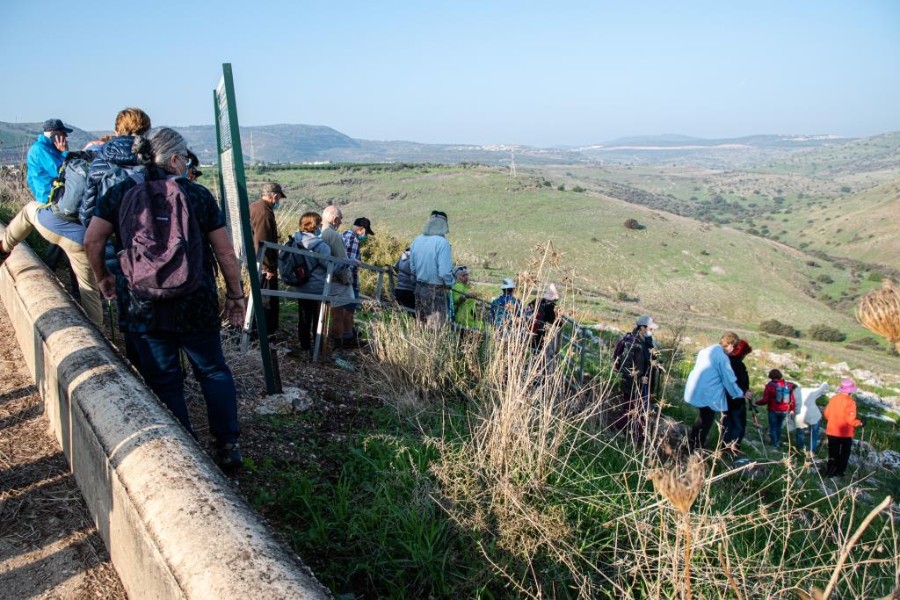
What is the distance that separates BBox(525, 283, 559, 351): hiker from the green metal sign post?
1.82 m

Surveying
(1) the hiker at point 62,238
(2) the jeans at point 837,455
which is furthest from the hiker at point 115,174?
(2) the jeans at point 837,455

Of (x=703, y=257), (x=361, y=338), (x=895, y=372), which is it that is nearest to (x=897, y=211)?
(x=703, y=257)

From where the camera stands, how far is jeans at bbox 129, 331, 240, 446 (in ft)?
10.6

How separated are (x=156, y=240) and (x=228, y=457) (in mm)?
1169

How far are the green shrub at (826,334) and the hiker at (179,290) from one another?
1469 inches

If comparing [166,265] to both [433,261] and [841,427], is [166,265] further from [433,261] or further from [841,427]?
[841,427]

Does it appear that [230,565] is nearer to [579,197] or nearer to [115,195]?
[115,195]

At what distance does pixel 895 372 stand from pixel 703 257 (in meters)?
18.6

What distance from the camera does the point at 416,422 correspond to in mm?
4445

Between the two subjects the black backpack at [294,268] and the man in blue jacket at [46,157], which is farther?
the black backpack at [294,268]

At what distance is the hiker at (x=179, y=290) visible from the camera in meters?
3.07

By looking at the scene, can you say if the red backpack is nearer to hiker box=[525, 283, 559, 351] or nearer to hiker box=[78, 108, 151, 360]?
hiker box=[78, 108, 151, 360]

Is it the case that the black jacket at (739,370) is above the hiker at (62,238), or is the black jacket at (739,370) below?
below

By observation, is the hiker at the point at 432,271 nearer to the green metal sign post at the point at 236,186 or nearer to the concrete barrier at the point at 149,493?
the green metal sign post at the point at 236,186
